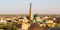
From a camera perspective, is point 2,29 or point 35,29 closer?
point 35,29

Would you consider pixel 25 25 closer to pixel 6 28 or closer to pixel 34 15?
pixel 6 28

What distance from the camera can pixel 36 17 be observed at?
29188 mm

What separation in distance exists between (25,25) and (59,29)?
900cm

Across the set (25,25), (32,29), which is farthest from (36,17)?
(32,29)

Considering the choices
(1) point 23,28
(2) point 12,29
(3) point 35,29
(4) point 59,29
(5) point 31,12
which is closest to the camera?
(4) point 59,29

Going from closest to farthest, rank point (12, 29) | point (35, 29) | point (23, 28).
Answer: point (35, 29) < point (12, 29) < point (23, 28)

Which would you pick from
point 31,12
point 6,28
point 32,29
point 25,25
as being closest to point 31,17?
point 31,12

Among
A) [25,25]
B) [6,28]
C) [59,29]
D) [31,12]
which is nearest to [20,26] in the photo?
[25,25]

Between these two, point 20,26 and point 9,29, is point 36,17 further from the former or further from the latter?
point 9,29

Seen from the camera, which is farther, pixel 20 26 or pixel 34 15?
pixel 34 15

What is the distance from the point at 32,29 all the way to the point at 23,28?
707 cm

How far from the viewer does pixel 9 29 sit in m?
17.2

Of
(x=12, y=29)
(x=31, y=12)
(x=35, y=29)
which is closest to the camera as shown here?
(x=35, y=29)

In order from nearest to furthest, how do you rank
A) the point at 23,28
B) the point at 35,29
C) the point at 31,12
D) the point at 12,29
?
the point at 35,29 → the point at 12,29 → the point at 23,28 → the point at 31,12
